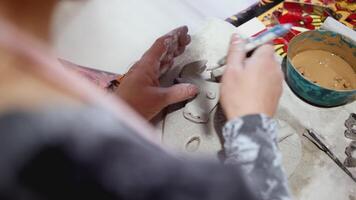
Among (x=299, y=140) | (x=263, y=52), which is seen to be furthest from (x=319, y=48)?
(x=263, y=52)

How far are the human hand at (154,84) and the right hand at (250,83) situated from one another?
0.20m

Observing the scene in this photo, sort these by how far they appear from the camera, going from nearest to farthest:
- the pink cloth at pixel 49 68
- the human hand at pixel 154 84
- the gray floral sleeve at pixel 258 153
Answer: the pink cloth at pixel 49 68, the gray floral sleeve at pixel 258 153, the human hand at pixel 154 84

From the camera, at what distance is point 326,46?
97 centimetres

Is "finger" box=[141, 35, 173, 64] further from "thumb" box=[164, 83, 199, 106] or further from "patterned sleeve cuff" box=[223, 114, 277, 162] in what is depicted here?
"patterned sleeve cuff" box=[223, 114, 277, 162]

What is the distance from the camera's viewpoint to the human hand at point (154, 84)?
0.78 meters

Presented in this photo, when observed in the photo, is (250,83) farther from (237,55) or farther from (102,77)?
(102,77)

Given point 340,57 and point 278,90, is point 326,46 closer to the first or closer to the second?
point 340,57

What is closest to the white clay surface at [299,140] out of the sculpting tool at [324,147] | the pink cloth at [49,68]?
the sculpting tool at [324,147]

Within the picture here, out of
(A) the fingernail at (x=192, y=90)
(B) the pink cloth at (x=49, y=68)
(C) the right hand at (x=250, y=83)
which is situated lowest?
(A) the fingernail at (x=192, y=90)

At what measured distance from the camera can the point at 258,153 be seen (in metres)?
0.54

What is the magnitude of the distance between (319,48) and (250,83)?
44 cm

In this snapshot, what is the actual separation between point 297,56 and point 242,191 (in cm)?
65

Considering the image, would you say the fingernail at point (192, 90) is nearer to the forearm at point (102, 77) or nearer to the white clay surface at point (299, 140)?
the white clay surface at point (299, 140)

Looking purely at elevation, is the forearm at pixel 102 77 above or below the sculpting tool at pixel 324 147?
above
